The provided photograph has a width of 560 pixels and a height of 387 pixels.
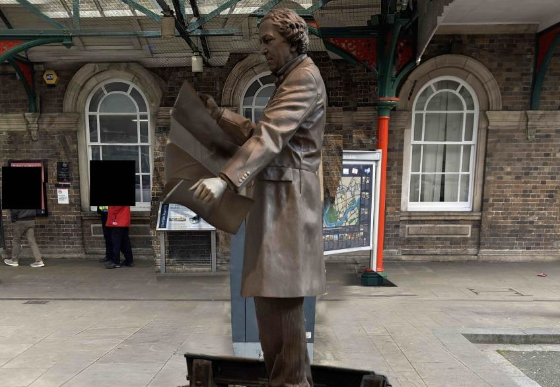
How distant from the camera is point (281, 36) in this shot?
6.15ft

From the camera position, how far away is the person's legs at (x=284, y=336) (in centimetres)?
196

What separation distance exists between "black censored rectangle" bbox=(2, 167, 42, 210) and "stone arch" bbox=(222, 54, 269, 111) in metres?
3.84

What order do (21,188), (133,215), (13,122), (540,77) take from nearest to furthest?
(540,77), (21,188), (13,122), (133,215)

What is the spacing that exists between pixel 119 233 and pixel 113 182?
3.58ft

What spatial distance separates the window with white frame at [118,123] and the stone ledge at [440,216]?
513cm

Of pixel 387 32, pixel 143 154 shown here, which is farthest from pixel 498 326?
pixel 143 154

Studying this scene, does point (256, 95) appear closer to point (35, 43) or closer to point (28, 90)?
point (35, 43)

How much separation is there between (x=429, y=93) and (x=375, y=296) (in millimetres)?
4169

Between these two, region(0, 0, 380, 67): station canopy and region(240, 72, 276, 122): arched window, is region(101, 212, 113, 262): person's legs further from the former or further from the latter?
region(240, 72, 276, 122): arched window

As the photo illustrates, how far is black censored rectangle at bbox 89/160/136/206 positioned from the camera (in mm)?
6617

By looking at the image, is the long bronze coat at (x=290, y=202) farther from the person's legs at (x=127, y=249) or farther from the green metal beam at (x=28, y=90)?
the green metal beam at (x=28, y=90)

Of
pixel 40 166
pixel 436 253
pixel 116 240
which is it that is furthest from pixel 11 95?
pixel 436 253

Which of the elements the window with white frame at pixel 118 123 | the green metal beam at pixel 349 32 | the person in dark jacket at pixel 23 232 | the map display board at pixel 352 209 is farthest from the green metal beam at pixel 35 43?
the map display board at pixel 352 209

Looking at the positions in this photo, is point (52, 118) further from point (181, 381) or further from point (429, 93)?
point (429, 93)
